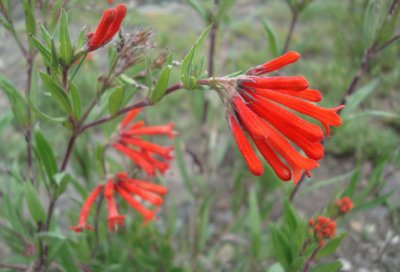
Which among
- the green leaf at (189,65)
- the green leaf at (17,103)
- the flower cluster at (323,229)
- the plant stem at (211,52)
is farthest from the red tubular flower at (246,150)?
the green leaf at (17,103)

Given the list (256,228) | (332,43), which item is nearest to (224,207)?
(256,228)

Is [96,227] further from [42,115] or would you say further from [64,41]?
[64,41]

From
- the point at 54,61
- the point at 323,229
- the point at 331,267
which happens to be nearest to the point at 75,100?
the point at 54,61

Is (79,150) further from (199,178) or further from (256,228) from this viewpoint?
(256,228)

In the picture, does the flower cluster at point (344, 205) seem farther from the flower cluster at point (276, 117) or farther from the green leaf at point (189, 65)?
the green leaf at point (189, 65)

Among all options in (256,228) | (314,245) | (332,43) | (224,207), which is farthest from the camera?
(332,43)

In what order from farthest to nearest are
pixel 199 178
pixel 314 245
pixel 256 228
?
pixel 199 178, pixel 256 228, pixel 314 245
